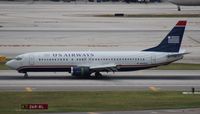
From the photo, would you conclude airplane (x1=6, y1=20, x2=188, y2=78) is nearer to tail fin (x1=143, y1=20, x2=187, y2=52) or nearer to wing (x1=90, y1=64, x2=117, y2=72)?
wing (x1=90, y1=64, x2=117, y2=72)

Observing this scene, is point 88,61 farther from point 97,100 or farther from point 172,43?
point 97,100

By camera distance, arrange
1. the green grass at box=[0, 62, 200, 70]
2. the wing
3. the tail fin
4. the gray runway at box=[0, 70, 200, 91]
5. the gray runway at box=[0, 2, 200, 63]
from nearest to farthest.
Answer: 1. the gray runway at box=[0, 70, 200, 91]
2. the wing
3. the tail fin
4. the green grass at box=[0, 62, 200, 70]
5. the gray runway at box=[0, 2, 200, 63]

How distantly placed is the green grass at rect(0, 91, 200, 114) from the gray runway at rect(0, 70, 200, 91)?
10.1ft

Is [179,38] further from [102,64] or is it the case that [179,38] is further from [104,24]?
[104,24]

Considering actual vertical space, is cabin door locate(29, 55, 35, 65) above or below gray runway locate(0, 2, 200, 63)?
above

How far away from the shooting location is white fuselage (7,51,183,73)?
62.7 metres

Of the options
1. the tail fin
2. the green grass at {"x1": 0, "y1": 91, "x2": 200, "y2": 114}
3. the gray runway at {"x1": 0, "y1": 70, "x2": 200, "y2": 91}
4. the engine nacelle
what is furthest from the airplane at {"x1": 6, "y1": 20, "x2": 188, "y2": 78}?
the green grass at {"x1": 0, "y1": 91, "x2": 200, "y2": 114}

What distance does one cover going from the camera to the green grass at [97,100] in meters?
45.1

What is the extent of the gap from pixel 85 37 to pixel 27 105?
60140 mm

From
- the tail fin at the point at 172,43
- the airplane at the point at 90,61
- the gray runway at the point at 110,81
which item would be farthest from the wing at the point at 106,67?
the tail fin at the point at 172,43

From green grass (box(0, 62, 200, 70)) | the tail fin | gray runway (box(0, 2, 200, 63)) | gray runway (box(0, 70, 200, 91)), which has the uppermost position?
the tail fin

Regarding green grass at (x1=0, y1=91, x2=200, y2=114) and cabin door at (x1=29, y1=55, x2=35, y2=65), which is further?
cabin door at (x1=29, y1=55, x2=35, y2=65)

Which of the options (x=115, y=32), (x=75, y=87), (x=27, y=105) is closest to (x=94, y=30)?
(x=115, y=32)

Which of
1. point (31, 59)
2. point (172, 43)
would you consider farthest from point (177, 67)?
point (31, 59)
